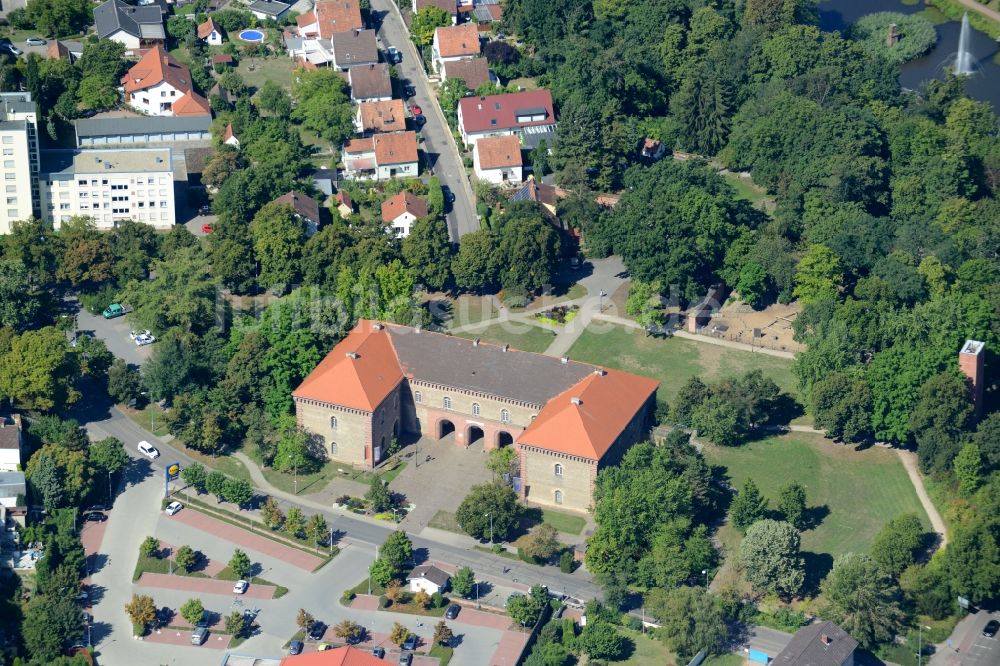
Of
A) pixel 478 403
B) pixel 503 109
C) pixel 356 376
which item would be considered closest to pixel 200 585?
pixel 356 376

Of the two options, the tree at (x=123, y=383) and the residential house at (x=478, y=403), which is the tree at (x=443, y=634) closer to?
the residential house at (x=478, y=403)

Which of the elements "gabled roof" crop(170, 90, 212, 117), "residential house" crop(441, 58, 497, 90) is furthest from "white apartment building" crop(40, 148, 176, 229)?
"residential house" crop(441, 58, 497, 90)

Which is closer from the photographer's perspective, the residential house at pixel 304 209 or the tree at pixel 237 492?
the tree at pixel 237 492

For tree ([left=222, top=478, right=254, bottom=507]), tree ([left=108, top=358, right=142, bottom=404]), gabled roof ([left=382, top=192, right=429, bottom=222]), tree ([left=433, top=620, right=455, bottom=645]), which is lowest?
tree ([left=433, top=620, right=455, bottom=645])

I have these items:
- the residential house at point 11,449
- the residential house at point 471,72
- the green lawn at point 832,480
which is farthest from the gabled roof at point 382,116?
the residential house at point 11,449

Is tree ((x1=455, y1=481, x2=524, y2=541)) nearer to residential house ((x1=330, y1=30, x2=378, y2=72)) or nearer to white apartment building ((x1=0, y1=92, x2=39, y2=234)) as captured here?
white apartment building ((x1=0, y1=92, x2=39, y2=234))

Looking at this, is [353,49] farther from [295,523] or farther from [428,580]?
[428,580]
